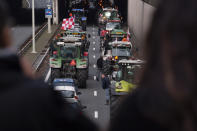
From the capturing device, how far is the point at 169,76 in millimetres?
1898

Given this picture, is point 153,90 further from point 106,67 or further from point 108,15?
point 108,15

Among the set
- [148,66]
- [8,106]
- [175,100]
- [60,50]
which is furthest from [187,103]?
[60,50]

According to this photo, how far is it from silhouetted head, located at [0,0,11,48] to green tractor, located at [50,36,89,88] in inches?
1070

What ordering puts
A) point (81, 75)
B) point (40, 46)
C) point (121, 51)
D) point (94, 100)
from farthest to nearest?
point (40, 46) < point (121, 51) < point (81, 75) < point (94, 100)

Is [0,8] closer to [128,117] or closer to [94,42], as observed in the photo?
[128,117]

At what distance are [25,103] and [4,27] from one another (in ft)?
0.84

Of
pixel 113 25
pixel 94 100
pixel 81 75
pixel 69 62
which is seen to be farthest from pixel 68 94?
pixel 113 25

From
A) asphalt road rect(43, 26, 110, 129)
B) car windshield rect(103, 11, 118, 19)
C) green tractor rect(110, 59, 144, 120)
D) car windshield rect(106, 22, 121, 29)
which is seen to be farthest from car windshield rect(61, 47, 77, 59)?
car windshield rect(103, 11, 118, 19)

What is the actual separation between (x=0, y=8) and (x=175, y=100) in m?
0.60

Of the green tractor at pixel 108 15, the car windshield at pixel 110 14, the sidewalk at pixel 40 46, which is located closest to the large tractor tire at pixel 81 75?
the sidewalk at pixel 40 46

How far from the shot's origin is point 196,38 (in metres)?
1.88

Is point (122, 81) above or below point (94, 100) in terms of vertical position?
above

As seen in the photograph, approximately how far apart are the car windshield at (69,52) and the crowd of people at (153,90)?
27.7 meters

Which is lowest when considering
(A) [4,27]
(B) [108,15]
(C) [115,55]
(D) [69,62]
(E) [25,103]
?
(D) [69,62]
